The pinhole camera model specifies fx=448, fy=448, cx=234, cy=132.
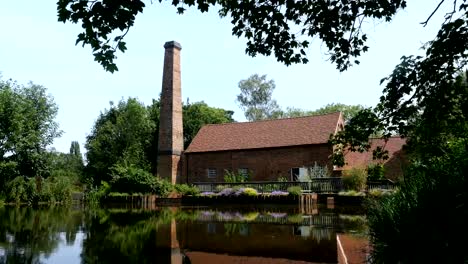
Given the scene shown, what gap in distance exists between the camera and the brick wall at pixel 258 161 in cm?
3434

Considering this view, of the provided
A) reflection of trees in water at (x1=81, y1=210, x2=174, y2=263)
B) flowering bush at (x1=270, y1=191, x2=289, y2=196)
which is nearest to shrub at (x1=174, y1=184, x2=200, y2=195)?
flowering bush at (x1=270, y1=191, x2=289, y2=196)

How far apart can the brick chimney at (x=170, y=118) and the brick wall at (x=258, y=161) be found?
1.35m

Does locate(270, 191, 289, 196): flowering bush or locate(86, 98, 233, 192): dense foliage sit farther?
locate(86, 98, 233, 192): dense foliage

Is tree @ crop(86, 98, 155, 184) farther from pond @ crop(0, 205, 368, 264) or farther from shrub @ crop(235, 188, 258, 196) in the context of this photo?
pond @ crop(0, 205, 368, 264)

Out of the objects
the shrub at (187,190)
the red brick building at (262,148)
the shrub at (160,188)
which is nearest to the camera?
the shrub at (187,190)

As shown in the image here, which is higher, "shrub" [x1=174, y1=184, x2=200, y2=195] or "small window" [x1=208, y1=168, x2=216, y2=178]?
"small window" [x1=208, y1=168, x2=216, y2=178]

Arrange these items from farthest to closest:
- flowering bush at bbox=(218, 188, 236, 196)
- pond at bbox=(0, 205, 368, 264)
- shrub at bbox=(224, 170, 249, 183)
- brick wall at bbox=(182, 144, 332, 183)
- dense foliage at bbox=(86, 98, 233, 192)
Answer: dense foliage at bbox=(86, 98, 233, 192)
shrub at bbox=(224, 170, 249, 183)
brick wall at bbox=(182, 144, 332, 183)
flowering bush at bbox=(218, 188, 236, 196)
pond at bbox=(0, 205, 368, 264)

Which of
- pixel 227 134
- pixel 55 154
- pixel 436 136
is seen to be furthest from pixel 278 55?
pixel 55 154

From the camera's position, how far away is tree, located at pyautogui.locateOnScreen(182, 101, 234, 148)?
51.3m

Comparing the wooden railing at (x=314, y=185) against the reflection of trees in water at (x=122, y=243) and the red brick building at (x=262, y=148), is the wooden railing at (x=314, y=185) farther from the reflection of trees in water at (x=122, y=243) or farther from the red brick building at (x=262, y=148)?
the reflection of trees in water at (x=122, y=243)

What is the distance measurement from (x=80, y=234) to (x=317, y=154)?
22.5m

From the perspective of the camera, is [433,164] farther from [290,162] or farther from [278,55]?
[290,162]

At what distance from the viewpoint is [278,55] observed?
671cm

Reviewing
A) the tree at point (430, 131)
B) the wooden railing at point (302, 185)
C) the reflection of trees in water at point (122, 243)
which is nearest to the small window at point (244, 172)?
the wooden railing at point (302, 185)
